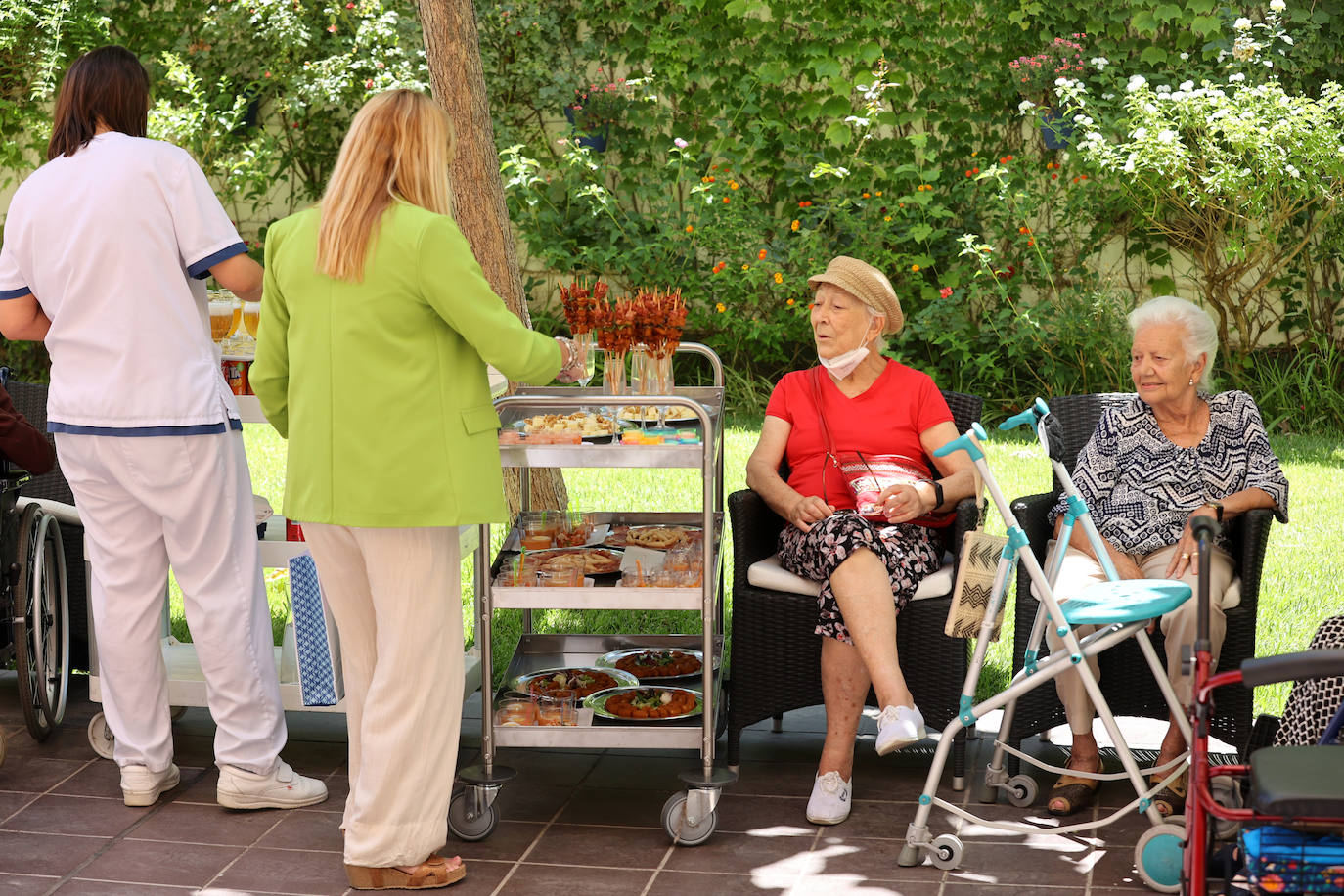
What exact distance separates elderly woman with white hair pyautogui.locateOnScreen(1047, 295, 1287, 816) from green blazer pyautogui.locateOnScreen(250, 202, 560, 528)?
155 cm

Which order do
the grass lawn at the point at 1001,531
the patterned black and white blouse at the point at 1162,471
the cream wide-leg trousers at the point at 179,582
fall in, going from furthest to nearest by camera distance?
1. the grass lawn at the point at 1001,531
2. the patterned black and white blouse at the point at 1162,471
3. the cream wide-leg trousers at the point at 179,582

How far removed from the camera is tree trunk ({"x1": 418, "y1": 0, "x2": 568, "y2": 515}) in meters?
5.13

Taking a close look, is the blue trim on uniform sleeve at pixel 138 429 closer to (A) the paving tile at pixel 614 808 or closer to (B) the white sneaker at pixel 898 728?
(A) the paving tile at pixel 614 808

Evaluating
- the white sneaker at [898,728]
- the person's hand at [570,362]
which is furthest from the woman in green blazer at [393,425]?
the white sneaker at [898,728]

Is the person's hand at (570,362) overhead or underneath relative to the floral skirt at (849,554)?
overhead

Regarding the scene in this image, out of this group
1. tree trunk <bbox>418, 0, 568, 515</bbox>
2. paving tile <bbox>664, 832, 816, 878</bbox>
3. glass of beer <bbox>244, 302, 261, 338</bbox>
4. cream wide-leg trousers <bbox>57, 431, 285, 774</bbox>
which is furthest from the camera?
tree trunk <bbox>418, 0, 568, 515</bbox>

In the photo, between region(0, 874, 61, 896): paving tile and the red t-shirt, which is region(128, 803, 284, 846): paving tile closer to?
region(0, 874, 61, 896): paving tile

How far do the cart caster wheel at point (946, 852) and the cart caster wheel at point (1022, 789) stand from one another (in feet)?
1.29

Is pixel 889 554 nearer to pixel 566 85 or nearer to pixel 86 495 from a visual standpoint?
pixel 86 495

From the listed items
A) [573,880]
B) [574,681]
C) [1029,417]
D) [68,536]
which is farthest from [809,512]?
[68,536]

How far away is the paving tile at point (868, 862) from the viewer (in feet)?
10.3

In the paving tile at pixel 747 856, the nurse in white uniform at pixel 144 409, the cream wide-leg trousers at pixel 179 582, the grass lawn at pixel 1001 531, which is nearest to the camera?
the paving tile at pixel 747 856

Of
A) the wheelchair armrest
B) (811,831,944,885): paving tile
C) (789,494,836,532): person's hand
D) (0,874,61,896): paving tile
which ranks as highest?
(789,494,836,532): person's hand

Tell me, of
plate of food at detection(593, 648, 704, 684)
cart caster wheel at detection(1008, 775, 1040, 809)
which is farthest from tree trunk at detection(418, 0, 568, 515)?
cart caster wheel at detection(1008, 775, 1040, 809)
